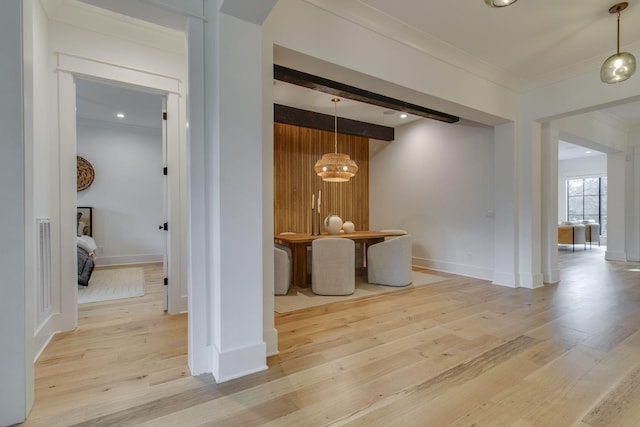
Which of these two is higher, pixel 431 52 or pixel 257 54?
pixel 431 52

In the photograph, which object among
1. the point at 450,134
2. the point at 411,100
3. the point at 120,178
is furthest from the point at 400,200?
the point at 120,178

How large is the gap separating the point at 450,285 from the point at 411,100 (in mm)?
2583

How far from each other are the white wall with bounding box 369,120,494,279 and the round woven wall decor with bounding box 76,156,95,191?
5.62m

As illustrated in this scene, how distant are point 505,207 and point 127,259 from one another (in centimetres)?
679

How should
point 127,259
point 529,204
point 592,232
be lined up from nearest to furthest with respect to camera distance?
point 529,204
point 127,259
point 592,232

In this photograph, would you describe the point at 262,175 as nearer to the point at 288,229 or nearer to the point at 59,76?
the point at 59,76

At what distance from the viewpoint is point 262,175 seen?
2045mm

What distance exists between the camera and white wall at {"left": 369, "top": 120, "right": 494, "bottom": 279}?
4695 millimetres

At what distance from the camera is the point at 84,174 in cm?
566

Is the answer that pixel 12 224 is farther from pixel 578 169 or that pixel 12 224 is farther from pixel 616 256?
pixel 578 169

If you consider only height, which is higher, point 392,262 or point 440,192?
point 440,192

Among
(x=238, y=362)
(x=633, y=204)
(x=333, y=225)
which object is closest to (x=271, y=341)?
(x=238, y=362)

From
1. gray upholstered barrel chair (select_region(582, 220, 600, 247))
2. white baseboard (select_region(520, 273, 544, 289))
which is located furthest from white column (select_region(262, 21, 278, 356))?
gray upholstered barrel chair (select_region(582, 220, 600, 247))

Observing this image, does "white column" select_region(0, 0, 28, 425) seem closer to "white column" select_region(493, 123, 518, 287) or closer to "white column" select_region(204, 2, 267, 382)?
"white column" select_region(204, 2, 267, 382)
